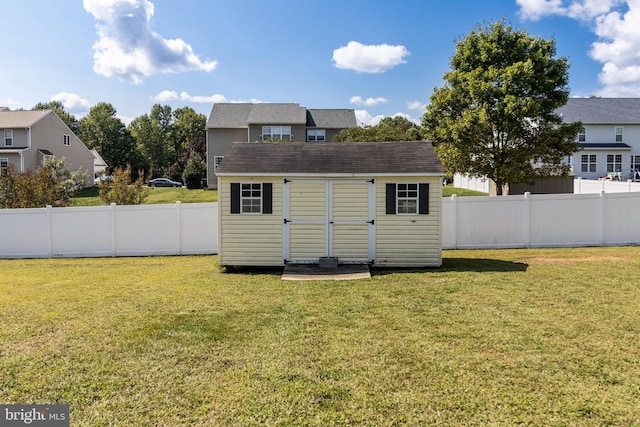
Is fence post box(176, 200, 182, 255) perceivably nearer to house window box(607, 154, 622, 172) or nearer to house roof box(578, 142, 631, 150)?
house roof box(578, 142, 631, 150)

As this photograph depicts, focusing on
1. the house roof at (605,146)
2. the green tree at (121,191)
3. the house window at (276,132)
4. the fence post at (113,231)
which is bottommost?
the fence post at (113,231)

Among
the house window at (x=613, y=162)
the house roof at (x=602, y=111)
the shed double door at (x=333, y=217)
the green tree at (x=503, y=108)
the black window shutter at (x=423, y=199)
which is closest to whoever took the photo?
the black window shutter at (x=423, y=199)

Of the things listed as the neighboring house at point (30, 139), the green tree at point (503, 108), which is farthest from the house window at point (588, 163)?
the neighboring house at point (30, 139)

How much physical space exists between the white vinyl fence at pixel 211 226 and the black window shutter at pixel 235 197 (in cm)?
293

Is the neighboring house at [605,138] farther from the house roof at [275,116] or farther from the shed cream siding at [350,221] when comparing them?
the shed cream siding at [350,221]

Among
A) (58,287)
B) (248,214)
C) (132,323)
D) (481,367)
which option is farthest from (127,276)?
(481,367)

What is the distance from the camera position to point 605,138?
39000 millimetres

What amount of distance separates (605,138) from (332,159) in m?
38.5

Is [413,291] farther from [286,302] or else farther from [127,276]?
[127,276]

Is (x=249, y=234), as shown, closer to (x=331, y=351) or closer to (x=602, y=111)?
(x=331, y=351)

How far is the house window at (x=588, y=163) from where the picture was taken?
38031 mm

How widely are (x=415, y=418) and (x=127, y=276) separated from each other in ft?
27.9

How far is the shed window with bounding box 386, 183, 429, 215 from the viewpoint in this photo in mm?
10500

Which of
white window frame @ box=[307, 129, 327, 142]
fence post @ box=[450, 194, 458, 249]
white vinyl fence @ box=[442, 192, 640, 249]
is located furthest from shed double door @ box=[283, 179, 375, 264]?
white window frame @ box=[307, 129, 327, 142]
